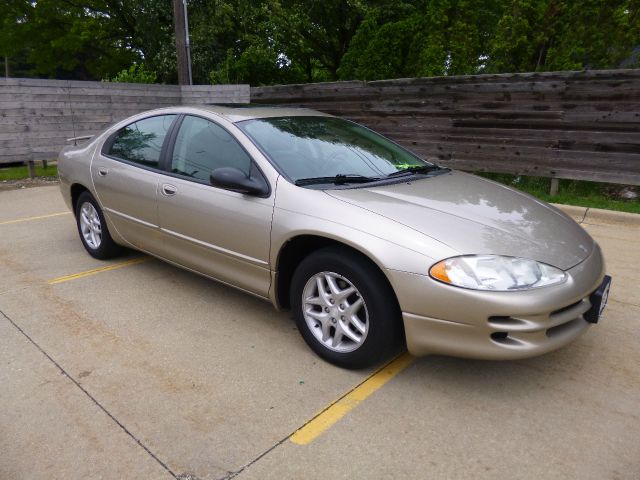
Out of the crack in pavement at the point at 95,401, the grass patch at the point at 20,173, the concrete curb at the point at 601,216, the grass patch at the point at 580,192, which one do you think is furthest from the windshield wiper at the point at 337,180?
the grass patch at the point at 20,173

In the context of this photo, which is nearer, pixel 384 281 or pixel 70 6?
pixel 384 281

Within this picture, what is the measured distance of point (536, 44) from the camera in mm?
9055

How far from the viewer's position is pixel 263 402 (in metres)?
2.69

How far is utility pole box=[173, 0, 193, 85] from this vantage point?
11344 mm

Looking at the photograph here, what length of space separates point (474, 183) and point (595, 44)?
6.43m

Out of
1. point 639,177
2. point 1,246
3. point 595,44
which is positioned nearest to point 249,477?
point 1,246

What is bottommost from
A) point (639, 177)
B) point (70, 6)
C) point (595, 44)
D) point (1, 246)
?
point (1, 246)

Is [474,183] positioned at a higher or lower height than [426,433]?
higher

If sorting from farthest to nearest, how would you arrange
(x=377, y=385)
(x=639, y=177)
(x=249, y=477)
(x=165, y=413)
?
(x=639, y=177), (x=377, y=385), (x=165, y=413), (x=249, y=477)

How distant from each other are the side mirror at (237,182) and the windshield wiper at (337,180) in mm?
233

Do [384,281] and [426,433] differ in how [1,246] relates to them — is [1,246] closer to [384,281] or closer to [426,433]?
[384,281]

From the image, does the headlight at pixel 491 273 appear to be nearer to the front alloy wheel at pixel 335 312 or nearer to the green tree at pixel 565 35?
the front alloy wheel at pixel 335 312

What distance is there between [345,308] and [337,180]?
2.85 ft

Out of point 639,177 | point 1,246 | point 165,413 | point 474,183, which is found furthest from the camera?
point 639,177
